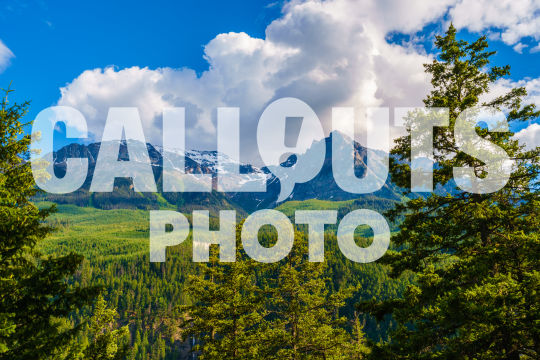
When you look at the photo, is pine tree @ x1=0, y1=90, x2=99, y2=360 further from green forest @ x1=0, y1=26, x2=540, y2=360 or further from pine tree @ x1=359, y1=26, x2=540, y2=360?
pine tree @ x1=359, y1=26, x2=540, y2=360

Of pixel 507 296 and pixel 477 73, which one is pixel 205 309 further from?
pixel 477 73

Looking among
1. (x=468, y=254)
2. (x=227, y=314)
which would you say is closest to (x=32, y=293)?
(x=227, y=314)

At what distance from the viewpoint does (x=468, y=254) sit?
10156 mm

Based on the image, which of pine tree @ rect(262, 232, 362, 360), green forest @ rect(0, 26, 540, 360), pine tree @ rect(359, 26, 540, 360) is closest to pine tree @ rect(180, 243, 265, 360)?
green forest @ rect(0, 26, 540, 360)

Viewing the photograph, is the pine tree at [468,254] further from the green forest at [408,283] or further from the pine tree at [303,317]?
the pine tree at [303,317]

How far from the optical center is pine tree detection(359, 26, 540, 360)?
752 centimetres

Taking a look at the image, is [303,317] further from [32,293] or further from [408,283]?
[32,293]

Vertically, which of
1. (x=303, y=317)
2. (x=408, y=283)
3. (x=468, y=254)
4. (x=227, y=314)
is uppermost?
(x=468, y=254)

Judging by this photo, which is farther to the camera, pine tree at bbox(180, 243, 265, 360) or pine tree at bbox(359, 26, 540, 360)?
pine tree at bbox(180, 243, 265, 360)

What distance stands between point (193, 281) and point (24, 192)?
33.6 feet

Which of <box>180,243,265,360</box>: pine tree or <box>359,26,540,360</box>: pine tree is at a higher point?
<box>359,26,540,360</box>: pine tree

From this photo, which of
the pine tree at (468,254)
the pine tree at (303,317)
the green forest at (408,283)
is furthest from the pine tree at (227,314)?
the pine tree at (468,254)

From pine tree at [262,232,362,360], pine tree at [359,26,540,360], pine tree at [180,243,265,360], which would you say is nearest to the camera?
pine tree at [359,26,540,360]

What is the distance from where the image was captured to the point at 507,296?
289 inches
